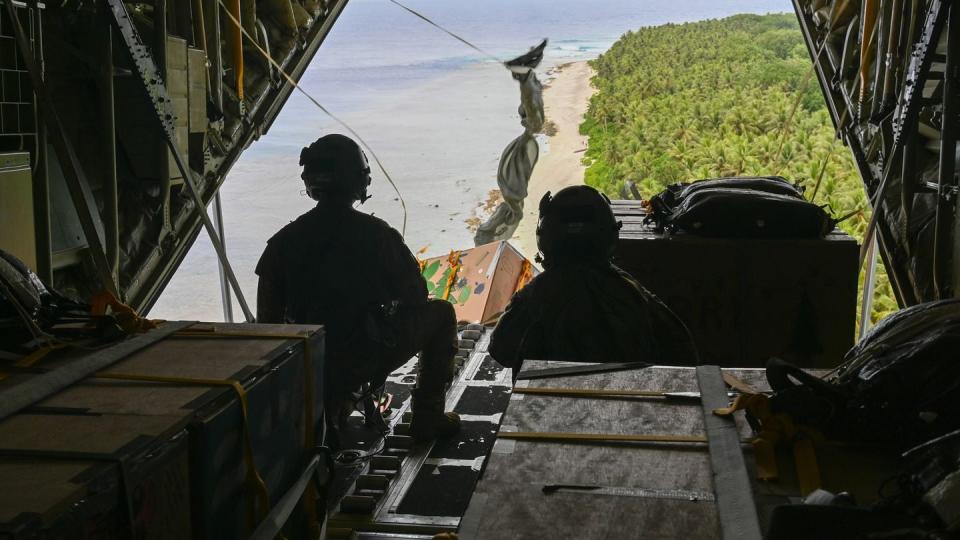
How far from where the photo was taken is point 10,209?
14.4 ft

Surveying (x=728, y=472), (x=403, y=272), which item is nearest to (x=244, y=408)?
(x=728, y=472)

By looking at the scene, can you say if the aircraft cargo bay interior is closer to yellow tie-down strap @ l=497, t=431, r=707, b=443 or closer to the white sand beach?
yellow tie-down strap @ l=497, t=431, r=707, b=443

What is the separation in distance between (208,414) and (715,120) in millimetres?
24511

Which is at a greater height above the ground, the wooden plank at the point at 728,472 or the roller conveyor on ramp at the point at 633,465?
the wooden plank at the point at 728,472

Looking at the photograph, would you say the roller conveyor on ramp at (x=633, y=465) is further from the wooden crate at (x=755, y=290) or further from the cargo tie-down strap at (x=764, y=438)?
the wooden crate at (x=755, y=290)

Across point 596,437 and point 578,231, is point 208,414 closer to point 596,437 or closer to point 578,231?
point 596,437

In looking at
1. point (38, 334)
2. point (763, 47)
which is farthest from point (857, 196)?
point (763, 47)

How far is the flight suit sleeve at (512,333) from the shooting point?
414 centimetres

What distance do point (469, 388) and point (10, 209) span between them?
10.5 ft

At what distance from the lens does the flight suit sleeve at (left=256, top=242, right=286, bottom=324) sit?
516 centimetres

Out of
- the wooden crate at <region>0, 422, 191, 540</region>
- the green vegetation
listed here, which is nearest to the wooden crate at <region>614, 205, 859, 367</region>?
the wooden crate at <region>0, 422, 191, 540</region>

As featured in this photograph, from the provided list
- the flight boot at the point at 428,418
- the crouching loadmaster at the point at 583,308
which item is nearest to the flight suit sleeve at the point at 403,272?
the flight boot at the point at 428,418

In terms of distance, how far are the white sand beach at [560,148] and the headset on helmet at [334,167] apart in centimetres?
1475

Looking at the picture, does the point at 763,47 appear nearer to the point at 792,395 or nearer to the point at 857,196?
the point at 857,196
